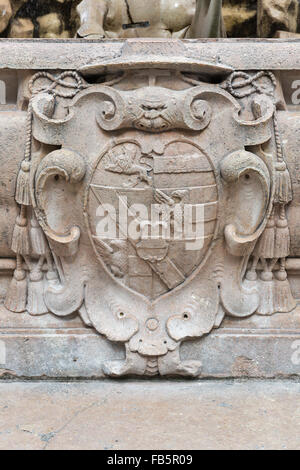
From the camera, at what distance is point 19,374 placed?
225 centimetres

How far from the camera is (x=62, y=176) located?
83.2 inches

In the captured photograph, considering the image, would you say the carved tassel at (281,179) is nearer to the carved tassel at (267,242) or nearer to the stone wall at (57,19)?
the carved tassel at (267,242)

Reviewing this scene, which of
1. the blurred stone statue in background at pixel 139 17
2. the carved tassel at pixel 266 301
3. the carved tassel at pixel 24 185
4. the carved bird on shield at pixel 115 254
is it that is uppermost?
the blurred stone statue in background at pixel 139 17

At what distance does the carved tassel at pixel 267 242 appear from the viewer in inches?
87.2

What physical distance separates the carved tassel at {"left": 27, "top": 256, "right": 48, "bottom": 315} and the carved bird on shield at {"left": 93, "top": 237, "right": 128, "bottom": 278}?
0.82 ft

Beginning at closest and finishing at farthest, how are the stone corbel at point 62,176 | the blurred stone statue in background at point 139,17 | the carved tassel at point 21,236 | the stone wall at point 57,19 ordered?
the stone corbel at point 62,176 < the carved tassel at point 21,236 < the blurred stone statue in background at point 139,17 < the stone wall at point 57,19

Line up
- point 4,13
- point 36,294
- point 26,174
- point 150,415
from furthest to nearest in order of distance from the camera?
point 4,13, point 36,294, point 26,174, point 150,415

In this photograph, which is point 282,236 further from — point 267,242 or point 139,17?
point 139,17

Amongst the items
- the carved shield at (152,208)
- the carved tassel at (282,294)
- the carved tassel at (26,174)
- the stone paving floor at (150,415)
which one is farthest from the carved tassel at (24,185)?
the carved tassel at (282,294)

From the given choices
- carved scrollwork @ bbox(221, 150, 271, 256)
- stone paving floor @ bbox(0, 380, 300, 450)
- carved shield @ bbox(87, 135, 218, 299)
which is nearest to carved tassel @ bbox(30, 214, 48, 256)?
carved shield @ bbox(87, 135, 218, 299)

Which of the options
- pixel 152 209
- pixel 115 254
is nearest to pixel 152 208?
pixel 152 209

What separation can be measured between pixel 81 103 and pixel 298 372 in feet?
4.23

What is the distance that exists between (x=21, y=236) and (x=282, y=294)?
40.0 inches

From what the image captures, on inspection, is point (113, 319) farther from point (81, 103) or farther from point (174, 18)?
point (174, 18)
